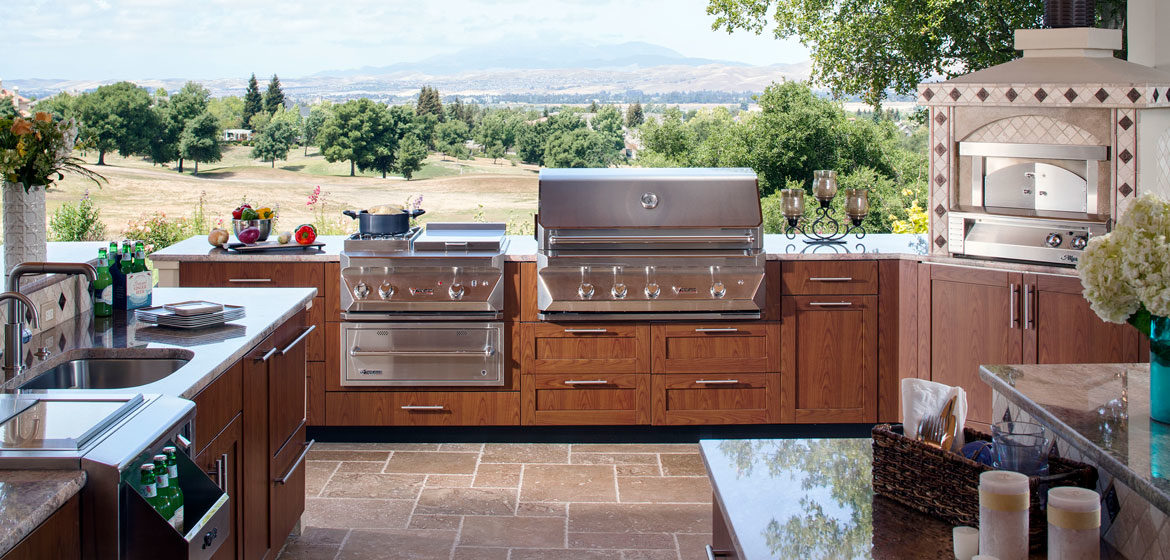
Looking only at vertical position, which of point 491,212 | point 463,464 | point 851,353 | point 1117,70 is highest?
point 1117,70

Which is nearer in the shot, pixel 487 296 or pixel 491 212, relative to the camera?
pixel 487 296

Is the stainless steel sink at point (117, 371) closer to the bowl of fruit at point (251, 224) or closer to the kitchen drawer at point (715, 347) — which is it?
the bowl of fruit at point (251, 224)

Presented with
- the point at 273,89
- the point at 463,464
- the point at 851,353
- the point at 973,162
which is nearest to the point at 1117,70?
the point at 973,162

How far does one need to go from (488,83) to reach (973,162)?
4038mm

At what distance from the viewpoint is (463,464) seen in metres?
4.66

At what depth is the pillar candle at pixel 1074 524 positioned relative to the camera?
1443mm

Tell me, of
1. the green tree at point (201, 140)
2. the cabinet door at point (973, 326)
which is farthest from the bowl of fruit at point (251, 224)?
the cabinet door at point (973, 326)

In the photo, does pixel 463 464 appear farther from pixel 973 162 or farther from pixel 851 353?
pixel 973 162

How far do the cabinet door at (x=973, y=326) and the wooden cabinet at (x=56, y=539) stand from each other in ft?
11.5

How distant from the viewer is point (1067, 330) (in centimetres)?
421

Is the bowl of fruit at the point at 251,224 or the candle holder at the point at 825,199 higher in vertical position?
the candle holder at the point at 825,199

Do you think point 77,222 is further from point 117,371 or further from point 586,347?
point 117,371

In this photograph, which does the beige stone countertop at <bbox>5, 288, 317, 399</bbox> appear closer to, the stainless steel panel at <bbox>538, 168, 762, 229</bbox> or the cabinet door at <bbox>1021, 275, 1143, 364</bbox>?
the stainless steel panel at <bbox>538, 168, 762, 229</bbox>

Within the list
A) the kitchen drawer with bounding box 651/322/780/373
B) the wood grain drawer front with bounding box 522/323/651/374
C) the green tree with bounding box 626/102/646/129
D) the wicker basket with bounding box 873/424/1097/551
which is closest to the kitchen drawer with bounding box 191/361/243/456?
the wicker basket with bounding box 873/424/1097/551
